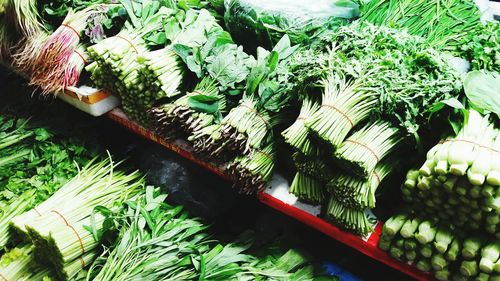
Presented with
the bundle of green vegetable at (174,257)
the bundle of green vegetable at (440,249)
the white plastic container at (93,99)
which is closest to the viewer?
the bundle of green vegetable at (440,249)

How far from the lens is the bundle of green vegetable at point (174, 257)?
201 centimetres

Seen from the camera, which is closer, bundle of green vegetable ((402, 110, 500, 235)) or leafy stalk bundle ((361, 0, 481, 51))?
bundle of green vegetable ((402, 110, 500, 235))

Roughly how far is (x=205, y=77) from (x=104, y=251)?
970mm

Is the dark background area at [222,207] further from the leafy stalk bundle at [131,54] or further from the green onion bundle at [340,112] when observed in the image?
the green onion bundle at [340,112]

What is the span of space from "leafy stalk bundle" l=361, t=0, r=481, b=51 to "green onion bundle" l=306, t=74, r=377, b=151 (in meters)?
0.85

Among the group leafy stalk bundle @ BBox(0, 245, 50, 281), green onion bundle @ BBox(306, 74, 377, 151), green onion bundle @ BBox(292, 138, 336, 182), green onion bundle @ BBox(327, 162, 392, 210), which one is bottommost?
leafy stalk bundle @ BBox(0, 245, 50, 281)

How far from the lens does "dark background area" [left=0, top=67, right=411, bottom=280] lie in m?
2.34

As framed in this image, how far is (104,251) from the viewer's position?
213cm

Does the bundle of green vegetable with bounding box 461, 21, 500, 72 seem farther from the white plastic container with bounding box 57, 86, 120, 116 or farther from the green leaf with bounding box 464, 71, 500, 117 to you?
the white plastic container with bounding box 57, 86, 120, 116

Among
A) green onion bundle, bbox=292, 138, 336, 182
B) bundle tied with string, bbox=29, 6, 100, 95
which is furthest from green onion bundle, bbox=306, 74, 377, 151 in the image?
bundle tied with string, bbox=29, 6, 100, 95

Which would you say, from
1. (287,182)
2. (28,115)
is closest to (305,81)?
(287,182)

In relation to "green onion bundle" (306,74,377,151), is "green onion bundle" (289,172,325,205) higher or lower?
lower

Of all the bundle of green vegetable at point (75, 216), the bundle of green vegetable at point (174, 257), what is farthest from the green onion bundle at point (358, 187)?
the bundle of green vegetable at point (75, 216)

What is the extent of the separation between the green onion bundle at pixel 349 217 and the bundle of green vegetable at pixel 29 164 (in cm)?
163
